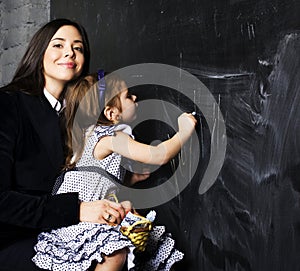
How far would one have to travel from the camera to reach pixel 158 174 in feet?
9.05

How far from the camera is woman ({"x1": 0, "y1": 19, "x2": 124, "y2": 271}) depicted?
2.27 m

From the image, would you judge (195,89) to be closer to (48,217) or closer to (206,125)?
(206,125)

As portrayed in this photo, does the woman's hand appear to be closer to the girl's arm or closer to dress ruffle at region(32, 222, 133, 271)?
dress ruffle at region(32, 222, 133, 271)

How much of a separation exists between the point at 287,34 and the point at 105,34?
1367mm

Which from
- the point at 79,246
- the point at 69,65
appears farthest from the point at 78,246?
the point at 69,65

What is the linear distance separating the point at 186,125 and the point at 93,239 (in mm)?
572

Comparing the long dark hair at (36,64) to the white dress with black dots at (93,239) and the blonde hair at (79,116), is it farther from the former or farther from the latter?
the white dress with black dots at (93,239)

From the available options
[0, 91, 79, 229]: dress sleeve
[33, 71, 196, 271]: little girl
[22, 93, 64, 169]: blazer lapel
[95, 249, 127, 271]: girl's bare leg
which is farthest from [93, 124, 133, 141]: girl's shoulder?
[95, 249, 127, 271]: girl's bare leg

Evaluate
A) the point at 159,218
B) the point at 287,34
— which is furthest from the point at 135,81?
the point at 287,34

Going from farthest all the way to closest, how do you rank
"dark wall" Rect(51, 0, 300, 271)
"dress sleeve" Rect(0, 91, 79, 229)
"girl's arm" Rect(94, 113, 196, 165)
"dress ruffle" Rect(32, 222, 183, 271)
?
"girl's arm" Rect(94, 113, 196, 165), "dress sleeve" Rect(0, 91, 79, 229), "dress ruffle" Rect(32, 222, 183, 271), "dark wall" Rect(51, 0, 300, 271)

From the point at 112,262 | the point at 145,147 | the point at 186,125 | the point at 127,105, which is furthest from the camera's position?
the point at 127,105

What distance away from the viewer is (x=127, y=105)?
2623 mm

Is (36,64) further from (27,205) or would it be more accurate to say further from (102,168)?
(27,205)

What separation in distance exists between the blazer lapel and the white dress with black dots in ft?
0.29
